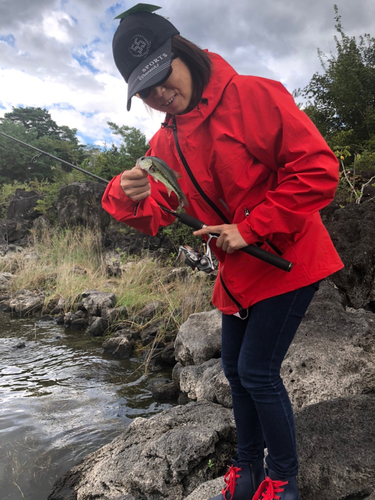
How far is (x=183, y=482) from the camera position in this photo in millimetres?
2627

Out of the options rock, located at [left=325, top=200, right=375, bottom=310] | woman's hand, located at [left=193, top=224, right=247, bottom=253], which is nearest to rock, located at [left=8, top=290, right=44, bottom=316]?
rock, located at [left=325, top=200, right=375, bottom=310]

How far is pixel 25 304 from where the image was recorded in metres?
8.75

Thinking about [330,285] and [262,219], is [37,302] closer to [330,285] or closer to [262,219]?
[330,285]

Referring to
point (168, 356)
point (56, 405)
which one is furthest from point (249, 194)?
point (168, 356)

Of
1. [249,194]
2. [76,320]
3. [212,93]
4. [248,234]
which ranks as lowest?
[76,320]

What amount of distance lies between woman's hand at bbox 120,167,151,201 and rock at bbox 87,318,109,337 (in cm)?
527

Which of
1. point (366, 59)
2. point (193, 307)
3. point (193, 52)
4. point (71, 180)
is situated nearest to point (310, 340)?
point (193, 52)

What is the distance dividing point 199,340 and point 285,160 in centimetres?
340

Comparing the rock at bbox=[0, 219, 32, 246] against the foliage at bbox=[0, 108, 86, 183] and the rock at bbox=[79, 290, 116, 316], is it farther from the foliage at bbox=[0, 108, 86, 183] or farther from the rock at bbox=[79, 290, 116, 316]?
the rock at bbox=[79, 290, 116, 316]

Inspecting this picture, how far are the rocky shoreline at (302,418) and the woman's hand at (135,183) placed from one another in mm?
1792

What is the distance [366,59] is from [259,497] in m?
13.2

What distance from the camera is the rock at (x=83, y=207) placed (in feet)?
43.9

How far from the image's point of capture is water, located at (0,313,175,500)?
3.24m

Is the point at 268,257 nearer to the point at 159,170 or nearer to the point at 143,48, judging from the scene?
the point at 159,170
